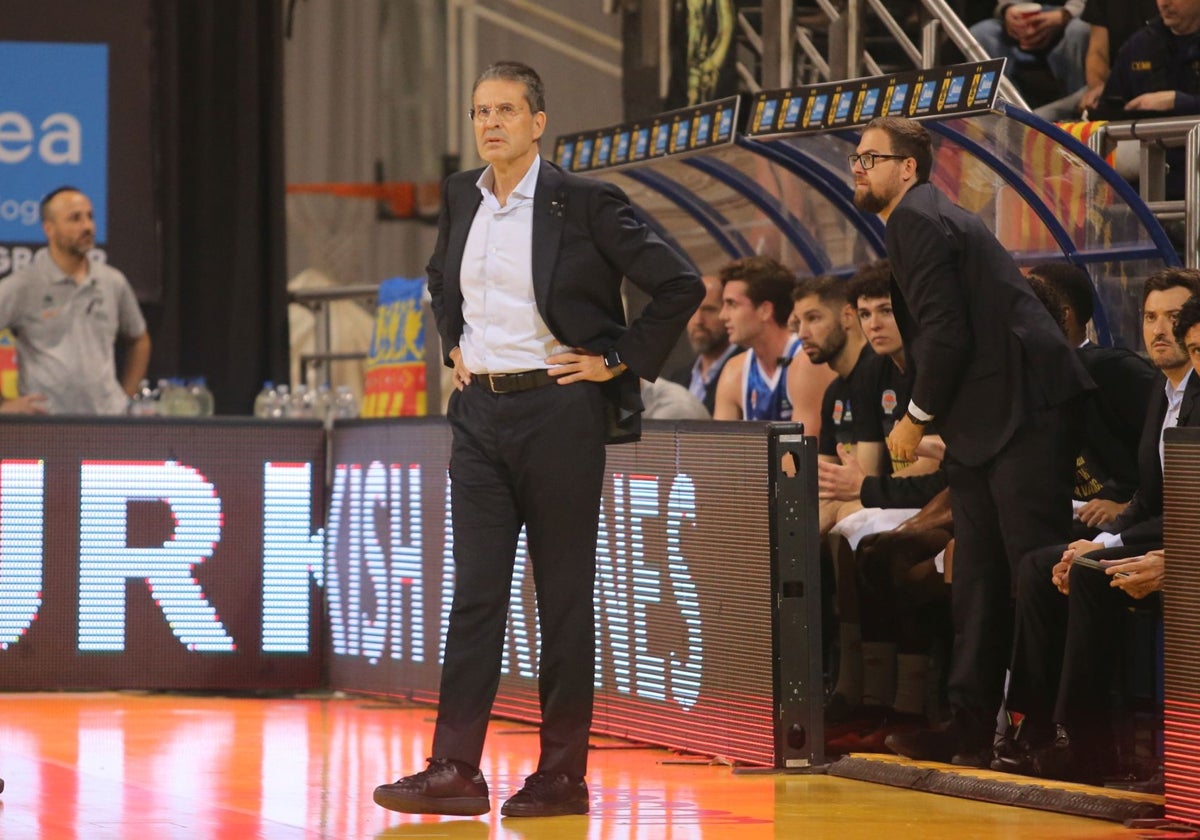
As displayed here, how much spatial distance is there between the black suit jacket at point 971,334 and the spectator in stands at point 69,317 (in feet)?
19.4

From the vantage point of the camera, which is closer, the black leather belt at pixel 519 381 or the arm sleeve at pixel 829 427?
the black leather belt at pixel 519 381

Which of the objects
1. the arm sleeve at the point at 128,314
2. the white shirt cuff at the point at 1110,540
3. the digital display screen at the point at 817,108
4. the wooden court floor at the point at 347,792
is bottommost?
the wooden court floor at the point at 347,792

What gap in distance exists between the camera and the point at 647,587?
23.5ft

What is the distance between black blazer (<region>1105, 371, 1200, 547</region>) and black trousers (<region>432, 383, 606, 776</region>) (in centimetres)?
171

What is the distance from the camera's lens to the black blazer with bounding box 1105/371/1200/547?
5980 mm

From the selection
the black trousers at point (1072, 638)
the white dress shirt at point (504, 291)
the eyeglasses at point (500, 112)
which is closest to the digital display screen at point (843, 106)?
the black trousers at point (1072, 638)

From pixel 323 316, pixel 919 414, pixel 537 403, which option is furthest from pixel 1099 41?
pixel 537 403

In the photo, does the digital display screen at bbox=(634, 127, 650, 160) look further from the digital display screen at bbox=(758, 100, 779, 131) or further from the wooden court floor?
the wooden court floor

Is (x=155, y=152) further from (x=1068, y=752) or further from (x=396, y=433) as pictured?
(x=1068, y=752)

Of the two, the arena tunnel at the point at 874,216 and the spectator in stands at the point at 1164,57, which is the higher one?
the spectator in stands at the point at 1164,57

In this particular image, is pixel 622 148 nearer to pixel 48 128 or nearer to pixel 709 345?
pixel 709 345

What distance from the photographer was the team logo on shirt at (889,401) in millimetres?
7688

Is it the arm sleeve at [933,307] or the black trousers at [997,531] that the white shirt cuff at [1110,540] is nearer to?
the black trousers at [997,531]

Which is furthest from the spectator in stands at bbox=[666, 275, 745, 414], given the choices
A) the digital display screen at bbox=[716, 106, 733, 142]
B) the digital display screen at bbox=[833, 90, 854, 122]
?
the digital display screen at bbox=[833, 90, 854, 122]
